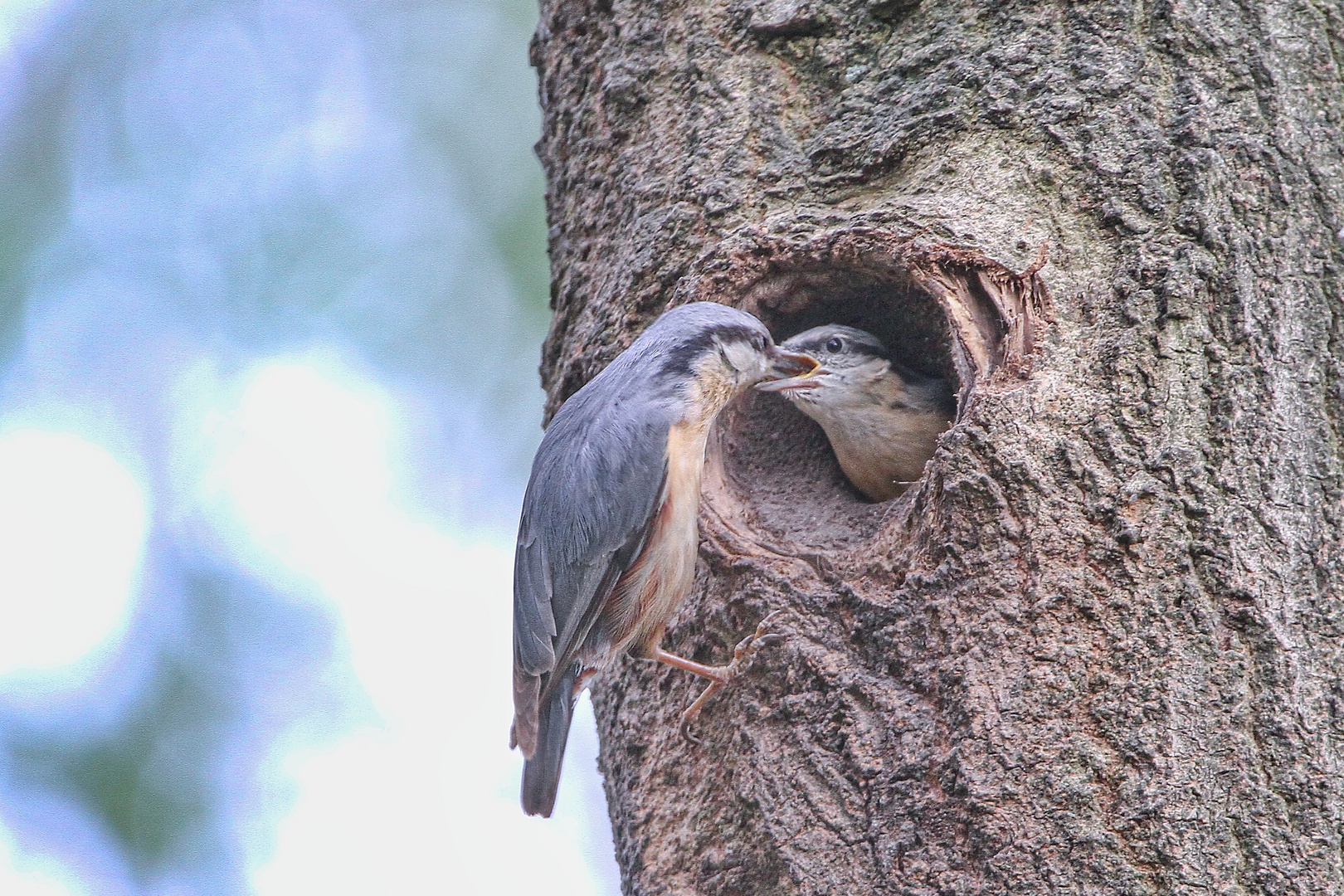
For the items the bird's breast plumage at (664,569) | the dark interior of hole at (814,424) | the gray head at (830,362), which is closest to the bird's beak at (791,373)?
the gray head at (830,362)

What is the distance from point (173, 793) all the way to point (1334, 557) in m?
4.36

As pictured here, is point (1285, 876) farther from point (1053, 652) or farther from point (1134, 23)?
point (1134, 23)

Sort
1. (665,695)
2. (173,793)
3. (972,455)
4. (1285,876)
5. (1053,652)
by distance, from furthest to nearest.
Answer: (173,793)
(665,695)
(972,455)
(1053,652)
(1285,876)

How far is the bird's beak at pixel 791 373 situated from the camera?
119 inches

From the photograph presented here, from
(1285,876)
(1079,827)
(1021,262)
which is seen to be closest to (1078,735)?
(1079,827)

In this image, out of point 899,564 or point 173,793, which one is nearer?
point 899,564

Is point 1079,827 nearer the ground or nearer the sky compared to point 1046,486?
nearer the ground

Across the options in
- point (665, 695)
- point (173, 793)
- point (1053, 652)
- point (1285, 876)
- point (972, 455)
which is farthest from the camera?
point (173, 793)

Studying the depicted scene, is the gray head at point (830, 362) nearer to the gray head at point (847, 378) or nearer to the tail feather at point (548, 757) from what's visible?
the gray head at point (847, 378)

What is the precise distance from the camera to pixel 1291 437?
6.79 ft

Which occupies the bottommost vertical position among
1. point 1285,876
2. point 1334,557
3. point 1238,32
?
point 1285,876

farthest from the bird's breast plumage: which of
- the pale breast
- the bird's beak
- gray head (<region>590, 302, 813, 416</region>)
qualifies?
the bird's beak

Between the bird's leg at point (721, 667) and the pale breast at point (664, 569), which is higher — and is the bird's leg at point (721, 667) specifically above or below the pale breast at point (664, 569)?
below

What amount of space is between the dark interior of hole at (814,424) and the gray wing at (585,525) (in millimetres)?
309
